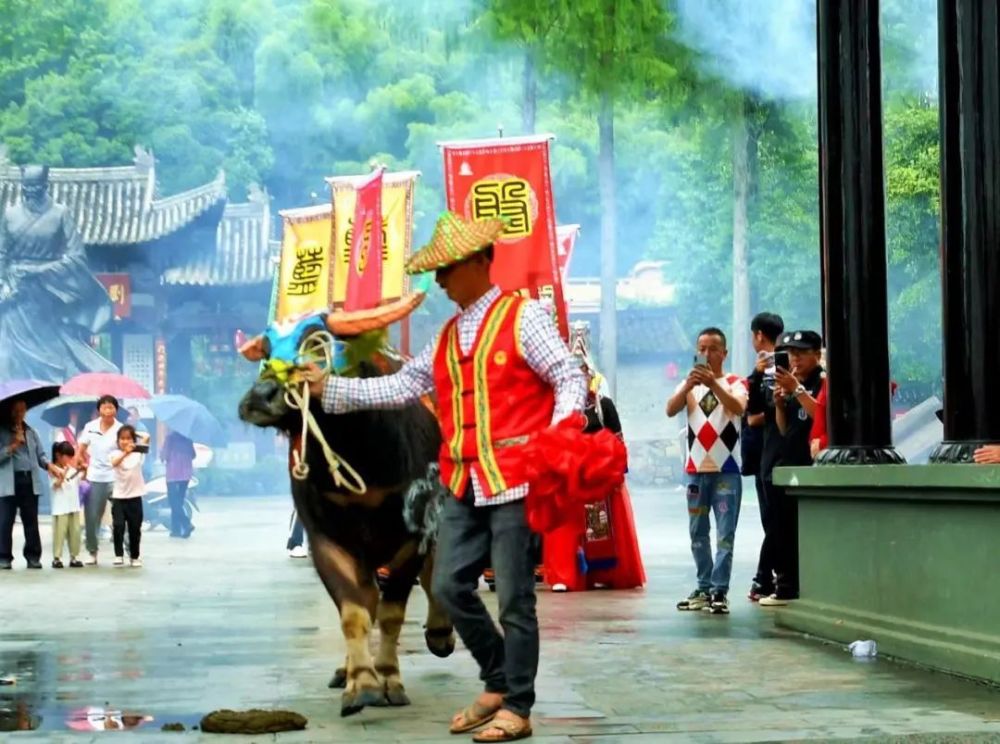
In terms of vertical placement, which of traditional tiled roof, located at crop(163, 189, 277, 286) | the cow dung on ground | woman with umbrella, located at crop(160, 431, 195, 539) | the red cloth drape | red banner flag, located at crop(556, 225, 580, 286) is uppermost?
traditional tiled roof, located at crop(163, 189, 277, 286)

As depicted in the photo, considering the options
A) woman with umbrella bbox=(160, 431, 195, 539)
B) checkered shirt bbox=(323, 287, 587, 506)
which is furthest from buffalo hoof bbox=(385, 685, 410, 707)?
woman with umbrella bbox=(160, 431, 195, 539)

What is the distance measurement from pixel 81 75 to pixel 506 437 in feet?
122

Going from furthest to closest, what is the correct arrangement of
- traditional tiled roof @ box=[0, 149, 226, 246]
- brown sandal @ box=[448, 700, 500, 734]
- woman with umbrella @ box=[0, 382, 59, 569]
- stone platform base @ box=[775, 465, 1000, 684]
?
1. traditional tiled roof @ box=[0, 149, 226, 246]
2. woman with umbrella @ box=[0, 382, 59, 569]
3. stone platform base @ box=[775, 465, 1000, 684]
4. brown sandal @ box=[448, 700, 500, 734]

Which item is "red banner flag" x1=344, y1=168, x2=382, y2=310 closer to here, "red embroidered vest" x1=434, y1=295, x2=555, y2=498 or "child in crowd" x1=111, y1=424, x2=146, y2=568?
"child in crowd" x1=111, y1=424, x2=146, y2=568

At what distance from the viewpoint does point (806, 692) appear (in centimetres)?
791

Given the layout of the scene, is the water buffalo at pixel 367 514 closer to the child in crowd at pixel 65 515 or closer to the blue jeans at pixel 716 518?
the blue jeans at pixel 716 518

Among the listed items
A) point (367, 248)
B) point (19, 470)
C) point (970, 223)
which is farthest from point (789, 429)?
point (19, 470)

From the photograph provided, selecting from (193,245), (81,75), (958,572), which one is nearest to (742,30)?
(193,245)

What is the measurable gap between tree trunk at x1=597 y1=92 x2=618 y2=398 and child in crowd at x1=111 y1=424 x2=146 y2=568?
19.1m

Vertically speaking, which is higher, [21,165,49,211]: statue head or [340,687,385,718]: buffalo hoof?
[21,165,49,211]: statue head

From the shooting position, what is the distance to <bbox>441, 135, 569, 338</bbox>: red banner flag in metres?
15.1

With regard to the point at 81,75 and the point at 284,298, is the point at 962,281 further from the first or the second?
the point at 81,75

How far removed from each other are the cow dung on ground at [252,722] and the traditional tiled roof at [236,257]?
1324 inches

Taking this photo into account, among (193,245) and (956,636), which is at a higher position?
(193,245)
